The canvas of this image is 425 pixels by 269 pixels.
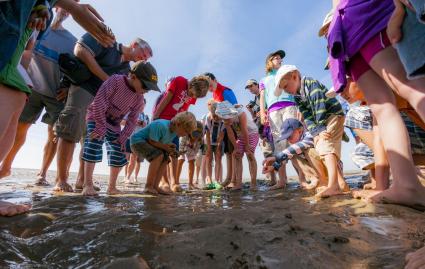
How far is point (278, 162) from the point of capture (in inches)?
171

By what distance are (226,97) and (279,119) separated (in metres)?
1.35

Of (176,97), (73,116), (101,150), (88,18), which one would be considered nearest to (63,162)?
(101,150)

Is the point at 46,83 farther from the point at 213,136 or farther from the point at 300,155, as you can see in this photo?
the point at 300,155

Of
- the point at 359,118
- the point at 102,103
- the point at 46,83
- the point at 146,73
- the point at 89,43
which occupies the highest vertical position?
the point at 89,43

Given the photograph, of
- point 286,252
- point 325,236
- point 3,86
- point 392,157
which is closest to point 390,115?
point 392,157

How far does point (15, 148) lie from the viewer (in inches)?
145

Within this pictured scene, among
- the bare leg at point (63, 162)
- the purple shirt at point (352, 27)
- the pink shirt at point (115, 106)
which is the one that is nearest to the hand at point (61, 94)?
the pink shirt at point (115, 106)

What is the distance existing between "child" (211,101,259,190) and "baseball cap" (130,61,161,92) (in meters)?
1.83

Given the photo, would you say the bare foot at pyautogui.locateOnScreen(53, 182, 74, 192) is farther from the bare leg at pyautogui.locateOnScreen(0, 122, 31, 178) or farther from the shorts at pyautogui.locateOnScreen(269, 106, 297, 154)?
the shorts at pyautogui.locateOnScreen(269, 106, 297, 154)

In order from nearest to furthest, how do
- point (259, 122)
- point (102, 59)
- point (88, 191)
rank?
point (88, 191) < point (102, 59) < point (259, 122)

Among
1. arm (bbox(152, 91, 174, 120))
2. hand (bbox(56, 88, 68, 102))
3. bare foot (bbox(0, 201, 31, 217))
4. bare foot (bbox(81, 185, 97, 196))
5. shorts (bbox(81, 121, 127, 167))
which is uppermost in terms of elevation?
arm (bbox(152, 91, 174, 120))

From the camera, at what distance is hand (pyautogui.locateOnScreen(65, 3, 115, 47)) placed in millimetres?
2051

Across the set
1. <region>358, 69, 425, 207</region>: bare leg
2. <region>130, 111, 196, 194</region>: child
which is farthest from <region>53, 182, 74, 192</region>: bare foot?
<region>358, 69, 425, 207</region>: bare leg

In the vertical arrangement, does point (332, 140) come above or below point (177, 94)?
below
